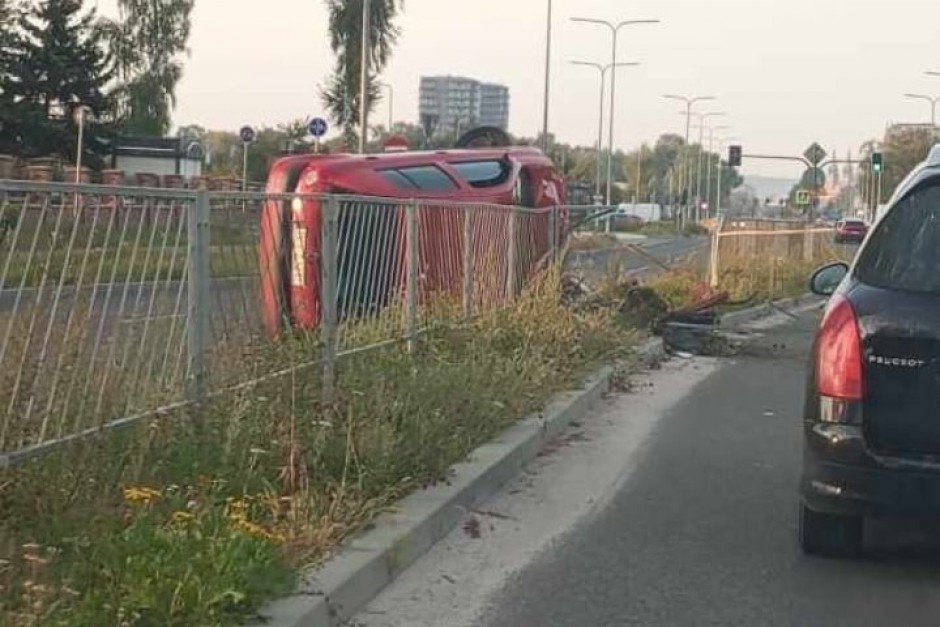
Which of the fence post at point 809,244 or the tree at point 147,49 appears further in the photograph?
the tree at point 147,49

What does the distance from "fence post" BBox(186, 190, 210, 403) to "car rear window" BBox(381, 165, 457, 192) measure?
777 cm

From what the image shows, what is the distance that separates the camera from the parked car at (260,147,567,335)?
27.5 ft

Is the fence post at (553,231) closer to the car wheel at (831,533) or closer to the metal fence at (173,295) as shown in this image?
the metal fence at (173,295)

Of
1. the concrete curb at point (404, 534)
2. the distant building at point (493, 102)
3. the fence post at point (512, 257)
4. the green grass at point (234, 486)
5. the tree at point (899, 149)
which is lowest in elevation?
the concrete curb at point (404, 534)

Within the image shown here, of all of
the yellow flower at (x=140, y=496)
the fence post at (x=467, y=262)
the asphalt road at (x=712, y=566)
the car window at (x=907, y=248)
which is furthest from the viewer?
the fence post at (x=467, y=262)

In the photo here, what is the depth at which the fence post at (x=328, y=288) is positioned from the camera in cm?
846

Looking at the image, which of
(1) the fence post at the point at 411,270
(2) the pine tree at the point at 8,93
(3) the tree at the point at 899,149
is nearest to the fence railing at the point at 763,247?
(1) the fence post at the point at 411,270

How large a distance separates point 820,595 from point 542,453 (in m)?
3.53

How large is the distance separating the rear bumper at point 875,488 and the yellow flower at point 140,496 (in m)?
2.76

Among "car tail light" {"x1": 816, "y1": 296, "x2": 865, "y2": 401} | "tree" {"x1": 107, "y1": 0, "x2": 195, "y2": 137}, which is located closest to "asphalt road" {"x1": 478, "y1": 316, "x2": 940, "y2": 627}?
"car tail light" {"x1": 816, "y1": 296, "x2": 865, "y2": 401}

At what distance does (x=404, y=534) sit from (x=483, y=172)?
33.9 feet

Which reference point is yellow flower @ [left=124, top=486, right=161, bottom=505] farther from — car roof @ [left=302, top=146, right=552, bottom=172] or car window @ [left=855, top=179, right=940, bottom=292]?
car roof @ [left=302, top=146, right=552, bottom=172]

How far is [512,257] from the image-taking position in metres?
14.3

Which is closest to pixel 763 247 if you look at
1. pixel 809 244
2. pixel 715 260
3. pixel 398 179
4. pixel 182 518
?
pixel 715 260
